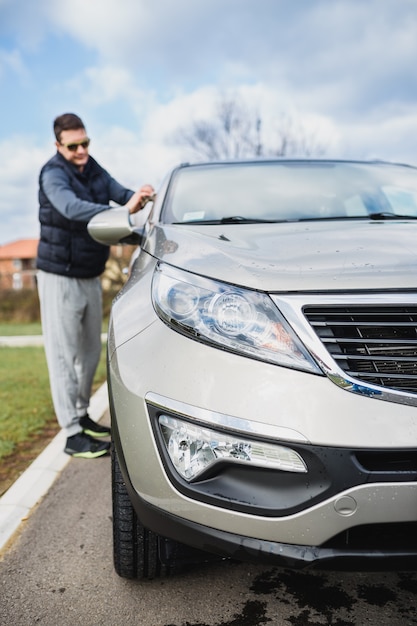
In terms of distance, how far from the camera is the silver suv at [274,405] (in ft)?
4.75

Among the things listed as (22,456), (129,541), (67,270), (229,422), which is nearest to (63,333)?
(67,270)

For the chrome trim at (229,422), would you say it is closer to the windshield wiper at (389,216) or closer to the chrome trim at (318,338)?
the chrome trim at (318,338)

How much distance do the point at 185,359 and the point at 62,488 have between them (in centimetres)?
179

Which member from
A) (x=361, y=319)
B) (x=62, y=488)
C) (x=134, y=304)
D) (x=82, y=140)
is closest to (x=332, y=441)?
(x=361, y=319)

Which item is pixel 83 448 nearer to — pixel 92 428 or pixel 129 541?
pixel 92 428

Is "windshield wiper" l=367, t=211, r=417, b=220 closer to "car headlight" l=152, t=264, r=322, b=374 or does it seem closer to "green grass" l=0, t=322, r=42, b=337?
"car headlight" l=152, t=264, r=322, b=374

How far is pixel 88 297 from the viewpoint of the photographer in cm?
373

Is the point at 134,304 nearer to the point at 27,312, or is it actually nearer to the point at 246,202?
the point at 246,202

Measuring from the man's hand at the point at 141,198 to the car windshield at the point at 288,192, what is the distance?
1.29 feet

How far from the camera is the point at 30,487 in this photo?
9.89 ft

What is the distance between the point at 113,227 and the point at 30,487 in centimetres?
137

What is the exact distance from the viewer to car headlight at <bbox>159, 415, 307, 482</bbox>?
4.89 ft

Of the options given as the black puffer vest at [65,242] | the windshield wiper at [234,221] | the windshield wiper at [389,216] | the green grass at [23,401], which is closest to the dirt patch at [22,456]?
the green grass at [23,401]

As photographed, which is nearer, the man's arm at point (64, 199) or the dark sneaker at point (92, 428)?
the man's arm at point (64, 199)
